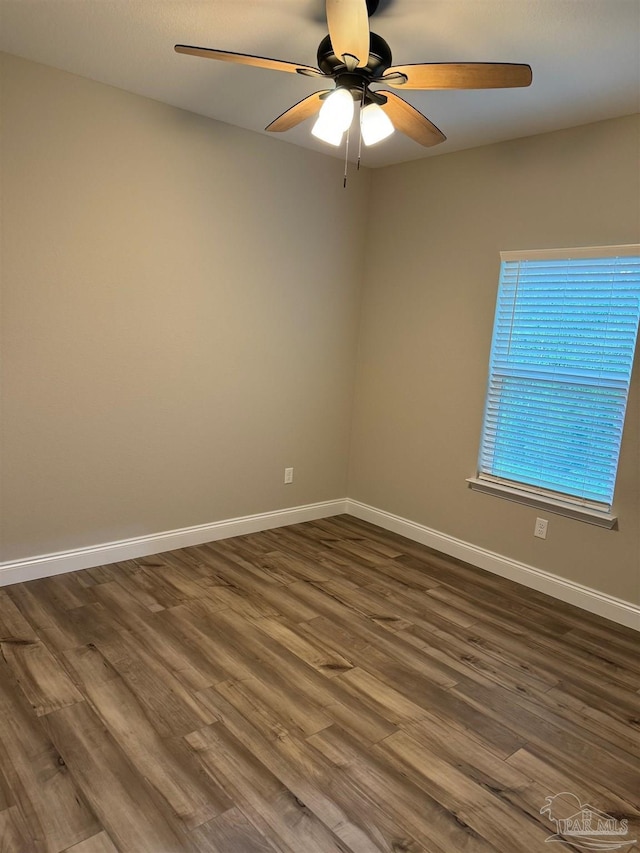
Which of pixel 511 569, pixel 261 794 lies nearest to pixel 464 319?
pixel 511 569

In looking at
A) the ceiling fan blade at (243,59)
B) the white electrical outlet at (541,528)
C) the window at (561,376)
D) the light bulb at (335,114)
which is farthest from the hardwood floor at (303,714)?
the ceiling fan blade at (243,59)

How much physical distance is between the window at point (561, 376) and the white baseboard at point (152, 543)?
134cm

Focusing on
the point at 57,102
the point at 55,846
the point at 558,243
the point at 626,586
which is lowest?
the point at 55,846

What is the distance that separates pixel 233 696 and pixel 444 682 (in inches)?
34.6

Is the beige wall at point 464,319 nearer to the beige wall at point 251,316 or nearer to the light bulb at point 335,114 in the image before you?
the beige wall at point 251,316

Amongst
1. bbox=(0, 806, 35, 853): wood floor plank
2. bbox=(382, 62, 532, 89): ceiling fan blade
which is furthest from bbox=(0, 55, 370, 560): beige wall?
bbox=(382, 62, 532, 89): ceiling fan blade

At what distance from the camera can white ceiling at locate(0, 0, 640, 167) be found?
6.82 ft

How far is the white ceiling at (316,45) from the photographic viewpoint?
2078 mm

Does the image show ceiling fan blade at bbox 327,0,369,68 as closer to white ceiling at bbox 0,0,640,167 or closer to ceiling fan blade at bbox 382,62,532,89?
ceiling fan blade at bbox 382,62,532,89

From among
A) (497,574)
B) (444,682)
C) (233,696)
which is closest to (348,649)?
(444,682)

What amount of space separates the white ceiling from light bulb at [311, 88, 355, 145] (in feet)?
1.11

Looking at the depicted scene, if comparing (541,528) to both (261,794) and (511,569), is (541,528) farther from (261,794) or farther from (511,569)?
(261,794)

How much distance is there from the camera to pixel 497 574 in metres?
3.60

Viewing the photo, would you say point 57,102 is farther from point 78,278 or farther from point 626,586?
point 626,586
